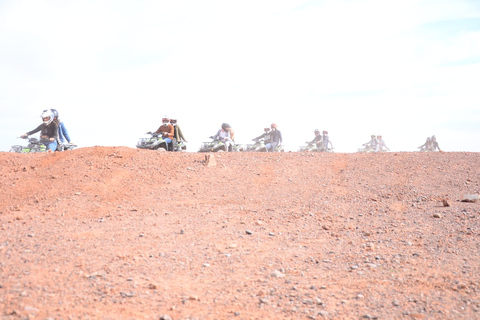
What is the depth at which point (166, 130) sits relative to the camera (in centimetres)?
1861

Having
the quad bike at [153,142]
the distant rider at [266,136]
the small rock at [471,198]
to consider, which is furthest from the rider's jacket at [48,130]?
the small rock at [471,198]

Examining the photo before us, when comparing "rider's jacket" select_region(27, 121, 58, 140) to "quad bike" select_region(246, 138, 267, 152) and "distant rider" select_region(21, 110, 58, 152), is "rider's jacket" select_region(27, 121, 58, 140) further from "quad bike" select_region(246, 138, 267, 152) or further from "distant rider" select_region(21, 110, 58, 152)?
"quad bike" select_region(246, 138, 267, 152)

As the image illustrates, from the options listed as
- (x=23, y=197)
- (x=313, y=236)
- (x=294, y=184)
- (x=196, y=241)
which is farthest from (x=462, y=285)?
(x=23, y=197)

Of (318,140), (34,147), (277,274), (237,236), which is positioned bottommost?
(277,274)

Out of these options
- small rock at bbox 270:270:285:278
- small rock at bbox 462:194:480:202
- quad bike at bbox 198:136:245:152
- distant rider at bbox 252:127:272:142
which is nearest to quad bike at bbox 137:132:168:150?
quad bike at bbox 198:136:245:152

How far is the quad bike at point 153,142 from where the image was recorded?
707 inches

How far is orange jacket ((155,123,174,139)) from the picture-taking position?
723 inches

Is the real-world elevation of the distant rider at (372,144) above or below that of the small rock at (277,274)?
above

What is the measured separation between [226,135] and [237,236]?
11789mm

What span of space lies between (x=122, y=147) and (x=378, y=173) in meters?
7.84

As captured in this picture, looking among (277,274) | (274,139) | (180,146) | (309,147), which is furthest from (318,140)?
(277,274)

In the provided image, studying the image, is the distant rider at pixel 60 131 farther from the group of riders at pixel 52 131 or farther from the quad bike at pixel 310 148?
the quad bike at pixel 310 148

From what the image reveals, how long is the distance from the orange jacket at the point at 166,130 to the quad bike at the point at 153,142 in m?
0.21

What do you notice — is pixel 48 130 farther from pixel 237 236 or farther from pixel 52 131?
pixel 237 236
